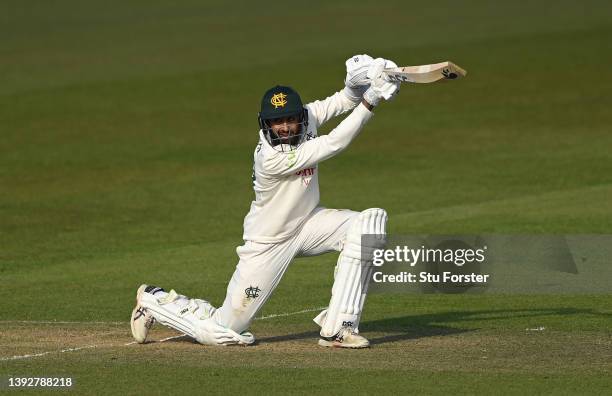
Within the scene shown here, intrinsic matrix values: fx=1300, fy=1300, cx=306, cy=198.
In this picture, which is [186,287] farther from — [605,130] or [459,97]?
[459,97]

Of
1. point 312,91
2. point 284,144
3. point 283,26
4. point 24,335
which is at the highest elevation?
point 283,26

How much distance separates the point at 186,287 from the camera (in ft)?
42.7

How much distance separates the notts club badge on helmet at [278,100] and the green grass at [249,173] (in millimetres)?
1813

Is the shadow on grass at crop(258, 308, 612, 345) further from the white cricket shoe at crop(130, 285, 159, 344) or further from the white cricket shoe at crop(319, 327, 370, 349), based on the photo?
the white cricket shoe at crop(130, 285, 159, 344)

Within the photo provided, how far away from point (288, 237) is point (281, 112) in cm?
96

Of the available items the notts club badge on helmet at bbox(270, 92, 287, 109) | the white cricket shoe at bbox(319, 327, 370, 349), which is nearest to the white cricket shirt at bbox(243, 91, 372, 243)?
the notts club badge on helmet at bbox(270, 92, 287, 109)

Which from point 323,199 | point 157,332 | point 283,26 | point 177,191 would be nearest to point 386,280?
point 157,332

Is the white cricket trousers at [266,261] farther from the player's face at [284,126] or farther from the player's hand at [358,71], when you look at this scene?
the player's hand at [358,71]

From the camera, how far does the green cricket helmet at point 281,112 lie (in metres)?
9.65

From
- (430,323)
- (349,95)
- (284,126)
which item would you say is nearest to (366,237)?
(284,126)

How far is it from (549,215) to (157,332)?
7.17 metres

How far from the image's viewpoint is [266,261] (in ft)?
32.1

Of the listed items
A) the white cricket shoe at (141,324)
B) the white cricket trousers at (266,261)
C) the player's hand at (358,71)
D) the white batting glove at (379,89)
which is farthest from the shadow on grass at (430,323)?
the player's hand at (358,71)

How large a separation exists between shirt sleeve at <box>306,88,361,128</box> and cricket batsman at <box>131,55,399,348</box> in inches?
11.7
